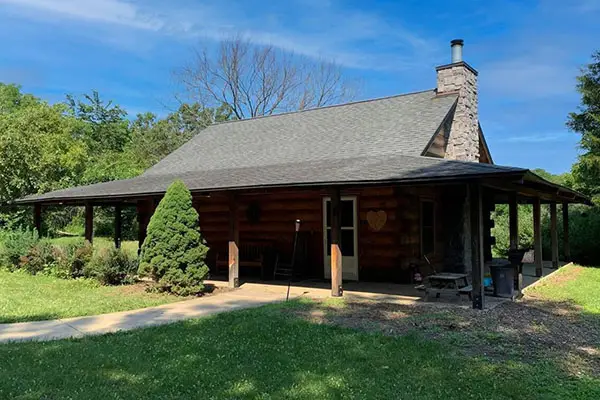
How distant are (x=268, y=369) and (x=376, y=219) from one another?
23.1 ft

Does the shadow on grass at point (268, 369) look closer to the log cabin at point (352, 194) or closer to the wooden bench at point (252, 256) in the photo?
the log cabin at point (352, 194)

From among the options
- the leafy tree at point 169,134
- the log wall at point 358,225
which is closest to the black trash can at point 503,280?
the log wall at point 358,225

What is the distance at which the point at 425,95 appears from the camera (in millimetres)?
13812

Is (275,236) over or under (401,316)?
over

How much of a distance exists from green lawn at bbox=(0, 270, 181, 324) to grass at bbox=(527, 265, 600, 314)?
295 inches

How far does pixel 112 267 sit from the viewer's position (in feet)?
35.8

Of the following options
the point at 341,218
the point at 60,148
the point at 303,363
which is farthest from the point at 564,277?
the point at 60,148

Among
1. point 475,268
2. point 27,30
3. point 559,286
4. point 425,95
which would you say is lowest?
point 559,286

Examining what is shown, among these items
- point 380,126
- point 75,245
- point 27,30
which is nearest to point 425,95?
point 380,126

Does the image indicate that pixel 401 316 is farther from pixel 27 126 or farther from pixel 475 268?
pixel 27 126

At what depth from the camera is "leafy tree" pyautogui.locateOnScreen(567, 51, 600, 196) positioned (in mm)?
14588

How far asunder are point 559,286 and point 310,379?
339 inches

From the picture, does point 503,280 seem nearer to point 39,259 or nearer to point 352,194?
point 352,194

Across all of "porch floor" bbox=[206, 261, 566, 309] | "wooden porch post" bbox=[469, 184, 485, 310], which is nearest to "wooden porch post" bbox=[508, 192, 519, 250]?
"porch floor" bbox=[206, 261, 566, 309]
